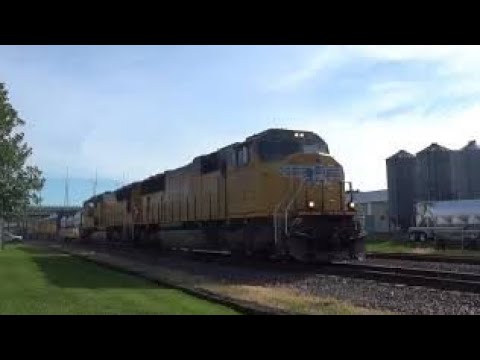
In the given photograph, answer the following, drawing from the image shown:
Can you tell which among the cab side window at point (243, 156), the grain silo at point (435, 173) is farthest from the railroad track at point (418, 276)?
the grain silo at point (435, 173)

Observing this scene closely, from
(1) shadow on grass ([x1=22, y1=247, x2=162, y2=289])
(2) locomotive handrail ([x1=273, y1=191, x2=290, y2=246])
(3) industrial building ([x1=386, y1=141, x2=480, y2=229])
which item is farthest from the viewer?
(3) industrial building ([x1=386, y1=141, x2=480, y2=229])

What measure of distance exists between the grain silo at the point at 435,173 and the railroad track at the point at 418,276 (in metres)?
43.8

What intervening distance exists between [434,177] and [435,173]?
43 centimetres

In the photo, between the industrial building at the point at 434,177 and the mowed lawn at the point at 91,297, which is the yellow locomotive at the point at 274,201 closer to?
the mowed lawn at the point at 91,297

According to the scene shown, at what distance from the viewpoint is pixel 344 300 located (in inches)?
590

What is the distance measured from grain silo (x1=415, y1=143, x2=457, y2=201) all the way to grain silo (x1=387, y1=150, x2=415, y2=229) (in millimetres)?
1479

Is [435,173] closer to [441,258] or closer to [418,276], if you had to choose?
[441,258]

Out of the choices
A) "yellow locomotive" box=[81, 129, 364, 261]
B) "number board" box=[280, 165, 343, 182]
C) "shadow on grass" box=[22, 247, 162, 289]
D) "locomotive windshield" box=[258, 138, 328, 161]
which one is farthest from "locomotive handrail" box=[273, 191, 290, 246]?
"shadow on grass" box=[22, 247, 162, 289]

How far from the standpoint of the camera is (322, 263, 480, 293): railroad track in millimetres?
16934

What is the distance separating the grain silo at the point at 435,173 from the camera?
6456 cm

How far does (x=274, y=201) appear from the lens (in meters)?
24.1

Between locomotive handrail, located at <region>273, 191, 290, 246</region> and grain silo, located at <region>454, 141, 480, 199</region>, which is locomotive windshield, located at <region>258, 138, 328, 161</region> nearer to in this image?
locomotive handrail, located at <region>273, 191, 290, 246</region>
